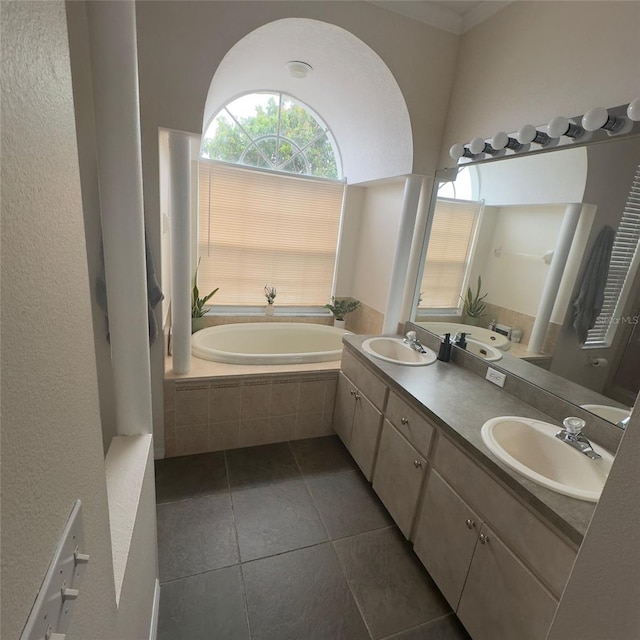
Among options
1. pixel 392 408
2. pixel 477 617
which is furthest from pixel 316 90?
pixel 477 617

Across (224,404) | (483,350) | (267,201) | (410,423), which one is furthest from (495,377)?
(267,201)

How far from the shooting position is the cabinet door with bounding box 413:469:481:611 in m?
1.40

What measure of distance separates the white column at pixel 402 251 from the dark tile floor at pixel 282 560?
1248mm

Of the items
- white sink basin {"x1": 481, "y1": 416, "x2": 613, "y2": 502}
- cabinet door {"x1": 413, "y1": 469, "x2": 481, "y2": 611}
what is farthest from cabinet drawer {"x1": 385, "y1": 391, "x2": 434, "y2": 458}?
white sink basin {"x1": 481, "y1": 416, "x2": 613, "y2": 502}

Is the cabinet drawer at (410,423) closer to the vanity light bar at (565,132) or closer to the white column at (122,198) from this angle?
the white column at (122,198)

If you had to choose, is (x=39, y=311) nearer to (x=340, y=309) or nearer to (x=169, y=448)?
(x=169, y=448)

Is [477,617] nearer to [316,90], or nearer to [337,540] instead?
[337,540]

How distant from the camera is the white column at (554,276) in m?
1.62

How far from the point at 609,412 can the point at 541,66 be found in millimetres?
1743

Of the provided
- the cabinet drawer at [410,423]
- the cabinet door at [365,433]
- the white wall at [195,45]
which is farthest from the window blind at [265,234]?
the cabinet drawer at [410,423]

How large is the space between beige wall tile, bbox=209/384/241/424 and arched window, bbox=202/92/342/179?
2.10m

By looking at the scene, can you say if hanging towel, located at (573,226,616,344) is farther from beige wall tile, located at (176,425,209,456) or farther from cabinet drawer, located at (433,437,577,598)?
beige wall tile, located at (176,425,209,456)

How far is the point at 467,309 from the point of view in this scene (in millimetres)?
2232

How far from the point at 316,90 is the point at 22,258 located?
331 cm
